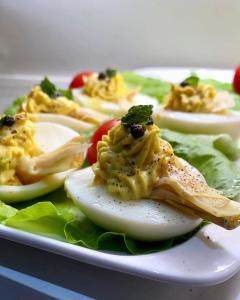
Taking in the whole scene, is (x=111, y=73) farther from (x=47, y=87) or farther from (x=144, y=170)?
(x=144, y=170)

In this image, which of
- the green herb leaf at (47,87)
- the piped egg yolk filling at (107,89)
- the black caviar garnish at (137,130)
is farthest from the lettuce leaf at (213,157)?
the piped egg yolk filling at (107,89)

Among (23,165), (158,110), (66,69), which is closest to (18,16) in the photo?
(66,69)

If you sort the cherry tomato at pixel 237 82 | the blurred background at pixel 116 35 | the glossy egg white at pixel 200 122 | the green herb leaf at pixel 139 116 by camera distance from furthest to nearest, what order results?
the blurred background at pixel 116 35
the cherry tomato at pixel 237 82
the glossy egg white at pixel 200 122
the green herb leaf at pixel 139 116

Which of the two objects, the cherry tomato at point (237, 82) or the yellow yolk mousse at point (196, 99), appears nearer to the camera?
the yellow yolk mousse at point (196, 99)

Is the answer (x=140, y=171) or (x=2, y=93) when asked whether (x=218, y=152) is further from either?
(x=2, y=93)

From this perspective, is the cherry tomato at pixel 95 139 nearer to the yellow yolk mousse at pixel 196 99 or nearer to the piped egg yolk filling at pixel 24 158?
the piped egg yolk filling at pixel 24 158
